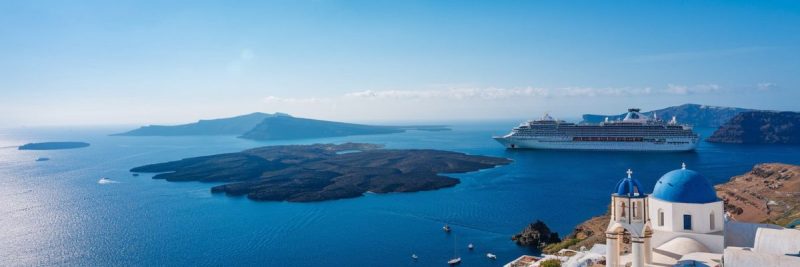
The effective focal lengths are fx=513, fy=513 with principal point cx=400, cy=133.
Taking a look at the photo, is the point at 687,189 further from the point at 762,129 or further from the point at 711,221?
the point at 762,129

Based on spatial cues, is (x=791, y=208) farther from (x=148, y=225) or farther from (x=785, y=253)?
(x=148, y=225)

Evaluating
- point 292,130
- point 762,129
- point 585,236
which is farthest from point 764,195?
point 292,130

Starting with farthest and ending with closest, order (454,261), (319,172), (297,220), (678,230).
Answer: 1. (319,172)
2. (297,220)
3. (454,261)
4. (678,230)

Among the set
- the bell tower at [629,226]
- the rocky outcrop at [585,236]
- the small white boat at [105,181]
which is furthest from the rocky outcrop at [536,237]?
the small white boat at [105,181]

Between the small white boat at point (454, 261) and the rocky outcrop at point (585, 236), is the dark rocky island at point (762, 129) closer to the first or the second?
the rocky outcrop at point (585, 236)

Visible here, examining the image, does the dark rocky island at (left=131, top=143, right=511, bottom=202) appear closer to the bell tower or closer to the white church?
the white church

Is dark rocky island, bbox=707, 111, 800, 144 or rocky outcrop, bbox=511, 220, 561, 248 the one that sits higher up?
dark rocky island, bbox=707, 111, 800, 144

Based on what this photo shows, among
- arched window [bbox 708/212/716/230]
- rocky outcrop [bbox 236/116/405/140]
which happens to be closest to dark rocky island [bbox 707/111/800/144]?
arched window [bbox 708/212/716/230]

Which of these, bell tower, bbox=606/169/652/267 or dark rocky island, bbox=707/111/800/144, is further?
dark rocky island, bbox=707/111/800/144
